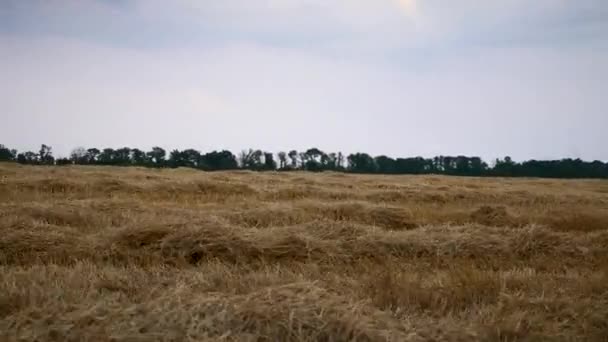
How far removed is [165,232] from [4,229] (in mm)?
2166

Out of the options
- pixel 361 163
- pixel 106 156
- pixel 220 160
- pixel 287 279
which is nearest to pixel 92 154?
pixel 106 156

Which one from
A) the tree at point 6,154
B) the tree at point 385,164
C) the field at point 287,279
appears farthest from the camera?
the tree at point 385,164

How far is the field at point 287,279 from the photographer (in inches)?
120

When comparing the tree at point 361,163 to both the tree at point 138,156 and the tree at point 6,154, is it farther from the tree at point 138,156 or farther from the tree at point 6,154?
the tree at point 6,154

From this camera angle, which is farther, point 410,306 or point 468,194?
point 468,194

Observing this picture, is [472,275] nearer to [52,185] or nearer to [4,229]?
[4,229]

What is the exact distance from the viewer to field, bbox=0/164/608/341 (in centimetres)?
305

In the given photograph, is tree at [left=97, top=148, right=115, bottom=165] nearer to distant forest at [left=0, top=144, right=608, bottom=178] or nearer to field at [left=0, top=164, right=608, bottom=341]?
distant forest at [left=0, top=144, right=608, bottom=178]

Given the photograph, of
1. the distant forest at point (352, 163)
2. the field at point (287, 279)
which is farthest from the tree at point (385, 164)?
the field at point (287, 279)

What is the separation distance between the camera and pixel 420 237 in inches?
279

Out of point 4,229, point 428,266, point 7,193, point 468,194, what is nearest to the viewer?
point 428,266

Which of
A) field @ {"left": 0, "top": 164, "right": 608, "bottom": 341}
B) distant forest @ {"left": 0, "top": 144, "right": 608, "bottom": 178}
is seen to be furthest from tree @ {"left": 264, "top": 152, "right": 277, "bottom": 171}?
field @ {"left": 0, "top": 164, "right": 608, "bottom": 341}

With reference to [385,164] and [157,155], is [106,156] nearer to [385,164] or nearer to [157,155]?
[157,155]

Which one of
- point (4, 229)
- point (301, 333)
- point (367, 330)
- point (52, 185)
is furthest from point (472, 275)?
point (52, 185)
